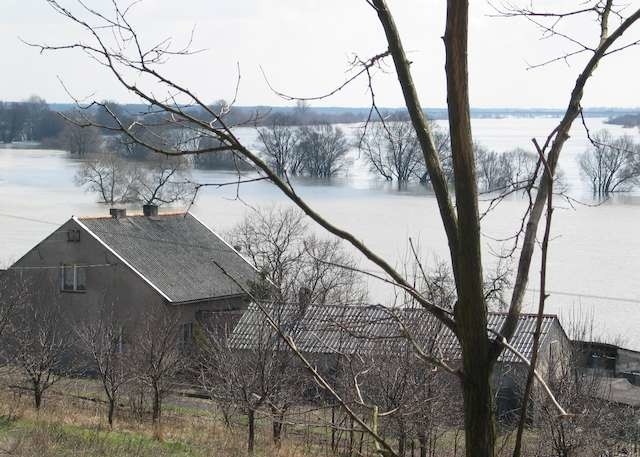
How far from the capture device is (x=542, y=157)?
5.72 feet

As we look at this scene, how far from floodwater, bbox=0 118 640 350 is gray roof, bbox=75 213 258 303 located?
2.00 m

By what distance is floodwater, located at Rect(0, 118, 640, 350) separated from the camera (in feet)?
85.6

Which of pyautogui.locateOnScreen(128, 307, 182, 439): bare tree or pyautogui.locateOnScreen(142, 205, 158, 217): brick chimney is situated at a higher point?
pyautogui.locateOnScreen(142, 205, 158, 217): brick chimney

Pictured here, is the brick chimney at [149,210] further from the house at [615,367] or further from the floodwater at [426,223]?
the house at [615,367]

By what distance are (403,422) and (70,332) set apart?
16297 millimetres

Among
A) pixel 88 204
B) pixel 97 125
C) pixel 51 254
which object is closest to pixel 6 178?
pixel 88 204

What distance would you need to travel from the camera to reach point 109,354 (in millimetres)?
18891

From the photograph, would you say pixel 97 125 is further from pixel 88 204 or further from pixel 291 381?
pixel 88 204

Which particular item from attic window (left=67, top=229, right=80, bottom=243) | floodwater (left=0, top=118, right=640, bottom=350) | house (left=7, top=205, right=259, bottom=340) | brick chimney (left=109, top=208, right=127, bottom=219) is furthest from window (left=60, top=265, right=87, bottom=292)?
floodwater (left=0, top=118, right=640, bottom=350)

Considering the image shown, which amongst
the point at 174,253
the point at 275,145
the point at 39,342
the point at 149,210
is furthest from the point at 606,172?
the point at 275,145

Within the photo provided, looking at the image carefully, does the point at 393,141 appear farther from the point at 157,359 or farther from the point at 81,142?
the point at 81,142

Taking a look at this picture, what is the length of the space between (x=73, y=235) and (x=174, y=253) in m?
3.04

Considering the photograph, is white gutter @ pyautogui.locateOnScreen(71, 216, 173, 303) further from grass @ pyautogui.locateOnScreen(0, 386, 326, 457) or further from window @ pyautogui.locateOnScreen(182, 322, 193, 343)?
grass @ pyautogui.locateOnScreen(0, 386, 326, 457)

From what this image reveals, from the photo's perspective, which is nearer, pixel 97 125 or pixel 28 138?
pixel 97 125
